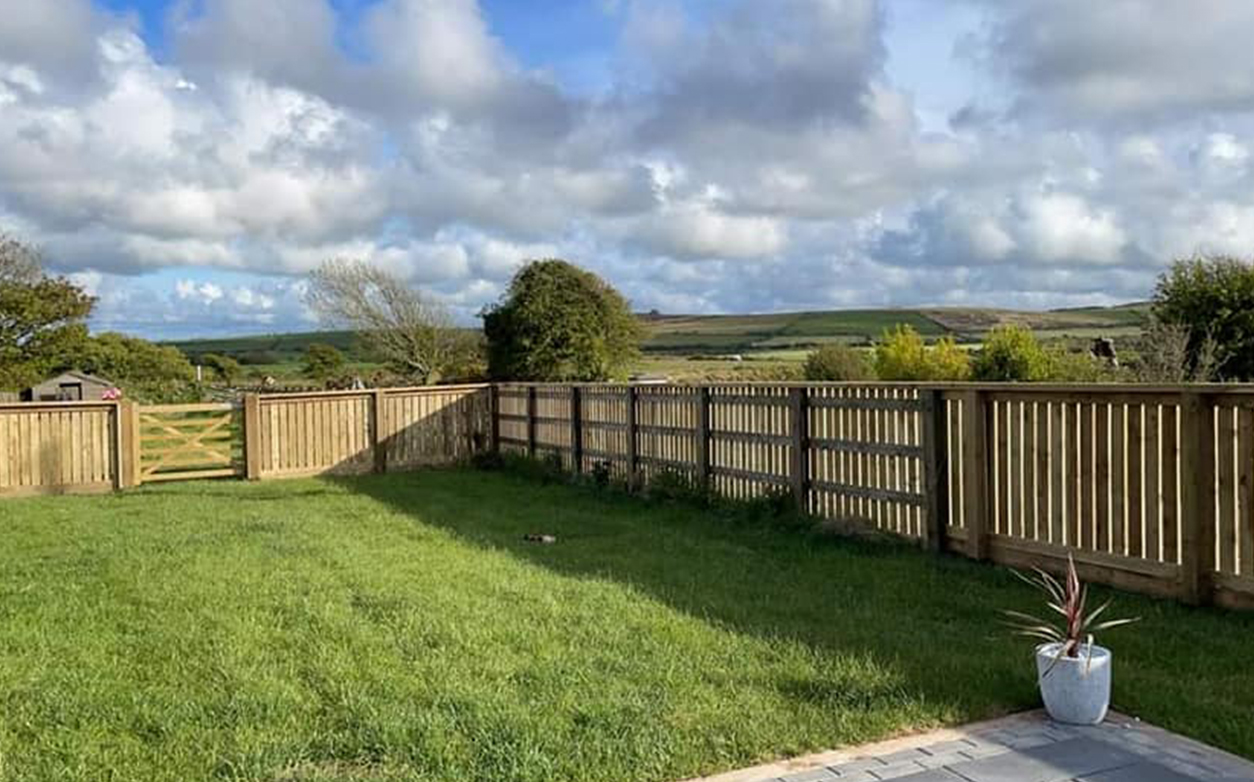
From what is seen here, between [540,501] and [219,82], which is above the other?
[219,82]

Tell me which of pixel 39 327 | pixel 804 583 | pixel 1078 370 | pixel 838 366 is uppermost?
pixel 39 327

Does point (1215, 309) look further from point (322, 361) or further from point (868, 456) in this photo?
point (322, 361)

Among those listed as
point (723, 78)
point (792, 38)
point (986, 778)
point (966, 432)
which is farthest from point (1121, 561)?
point (723, 78)

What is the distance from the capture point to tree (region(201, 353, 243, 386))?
98.0 feet

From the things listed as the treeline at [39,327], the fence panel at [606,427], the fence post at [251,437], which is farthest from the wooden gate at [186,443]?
the treeline at [39,327]

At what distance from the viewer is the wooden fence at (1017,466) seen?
5180 mm

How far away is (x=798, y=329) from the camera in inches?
1474

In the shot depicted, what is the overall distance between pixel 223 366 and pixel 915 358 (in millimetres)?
21704

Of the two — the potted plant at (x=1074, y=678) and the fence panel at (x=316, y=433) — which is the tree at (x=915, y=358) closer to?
the fence panel at (x=316, y=433)

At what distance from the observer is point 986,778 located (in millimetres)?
3059

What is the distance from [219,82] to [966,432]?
42.5 ft

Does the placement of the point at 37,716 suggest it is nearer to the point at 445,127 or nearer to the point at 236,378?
the point at 445,127

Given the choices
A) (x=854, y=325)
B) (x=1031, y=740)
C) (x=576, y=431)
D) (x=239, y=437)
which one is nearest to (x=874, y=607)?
(x=1031, y=740)

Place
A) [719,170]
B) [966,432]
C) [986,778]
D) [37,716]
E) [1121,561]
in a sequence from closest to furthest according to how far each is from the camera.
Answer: [986,778] → [37,716] → [1121,561] → [966,432] → [719,170]
